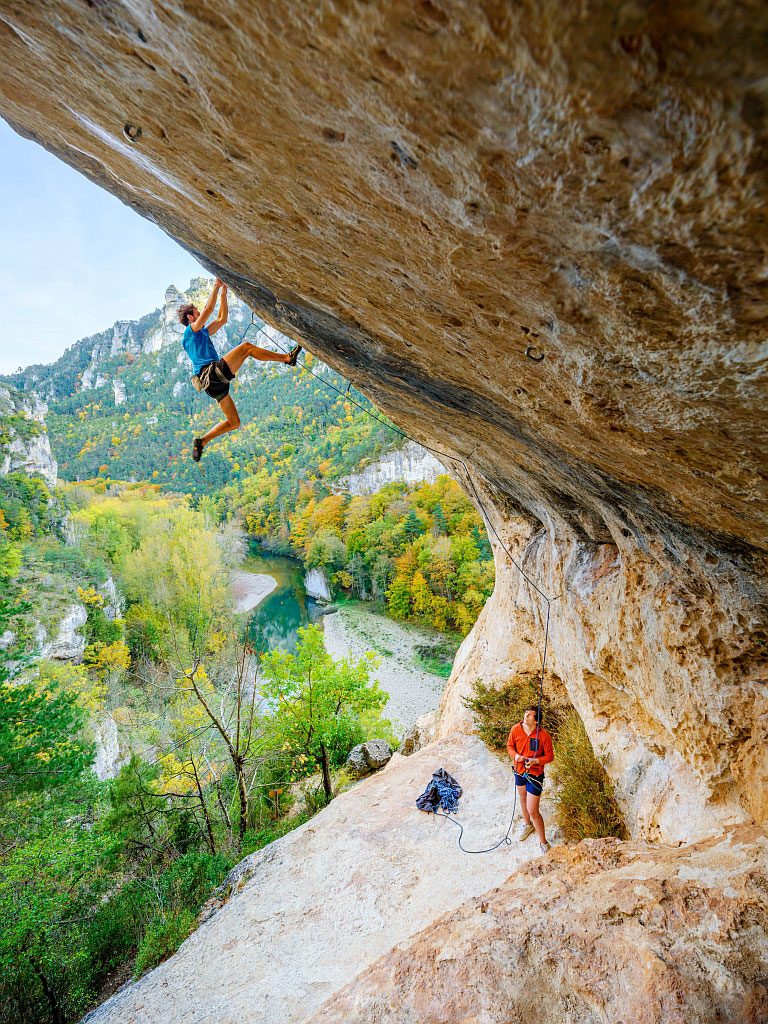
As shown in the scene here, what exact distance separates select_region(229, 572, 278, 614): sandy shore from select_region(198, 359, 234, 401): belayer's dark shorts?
3058 cm

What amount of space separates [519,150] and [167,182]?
229cm

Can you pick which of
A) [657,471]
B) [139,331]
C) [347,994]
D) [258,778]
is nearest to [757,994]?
[347,994]

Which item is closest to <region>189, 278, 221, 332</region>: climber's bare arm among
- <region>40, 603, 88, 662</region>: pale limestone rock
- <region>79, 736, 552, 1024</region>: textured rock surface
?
<region>79, 736, 552, 1024</region>: textured rock surface

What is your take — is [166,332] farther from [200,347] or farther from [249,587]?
[200,347]

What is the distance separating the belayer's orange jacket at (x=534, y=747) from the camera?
4.72 m

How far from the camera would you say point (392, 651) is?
2483 centimetres

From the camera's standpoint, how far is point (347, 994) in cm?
292

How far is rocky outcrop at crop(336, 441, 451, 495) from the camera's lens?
1767 inches

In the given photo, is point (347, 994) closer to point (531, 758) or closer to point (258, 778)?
point (531, 758)

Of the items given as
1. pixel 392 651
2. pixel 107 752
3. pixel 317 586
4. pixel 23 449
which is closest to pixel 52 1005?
pixel 107 752

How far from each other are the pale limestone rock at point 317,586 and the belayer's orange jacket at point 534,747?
3204cm

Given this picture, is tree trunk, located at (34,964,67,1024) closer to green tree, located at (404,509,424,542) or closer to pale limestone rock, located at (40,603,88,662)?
pale limestone rock, located at (40,603,88,662)

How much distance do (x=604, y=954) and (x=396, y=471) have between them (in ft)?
150

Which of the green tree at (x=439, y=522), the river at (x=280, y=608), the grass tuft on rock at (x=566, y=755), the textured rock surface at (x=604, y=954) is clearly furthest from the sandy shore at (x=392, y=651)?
the textured rock surface at (x=604, y=954)
